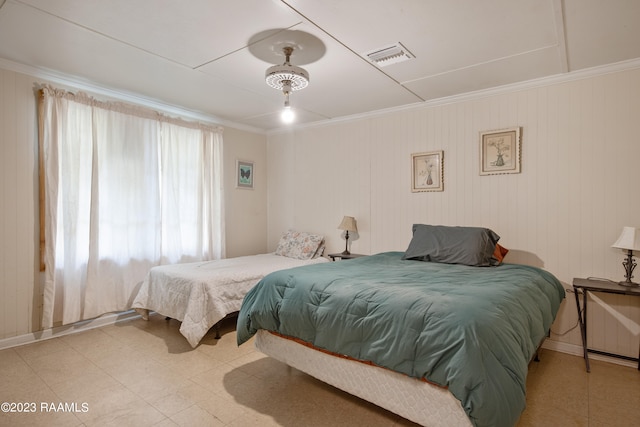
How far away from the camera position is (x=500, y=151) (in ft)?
11.1

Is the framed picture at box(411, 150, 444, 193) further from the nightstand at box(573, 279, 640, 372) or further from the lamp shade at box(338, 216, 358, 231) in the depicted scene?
the nightstand at box(573, 279, 640, 372)

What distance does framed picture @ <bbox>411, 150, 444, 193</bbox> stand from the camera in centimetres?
375

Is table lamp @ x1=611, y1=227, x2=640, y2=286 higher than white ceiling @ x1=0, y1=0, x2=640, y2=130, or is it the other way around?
white ceiling @ x1=0, y1=0, x2=640, y2=130

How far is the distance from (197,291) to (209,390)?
98cm

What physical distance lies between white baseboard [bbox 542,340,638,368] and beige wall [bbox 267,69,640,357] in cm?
6

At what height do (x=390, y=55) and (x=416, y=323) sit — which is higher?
(x=390, y=55)

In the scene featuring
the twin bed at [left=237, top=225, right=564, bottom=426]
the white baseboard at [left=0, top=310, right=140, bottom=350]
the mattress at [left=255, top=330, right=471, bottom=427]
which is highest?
the twin bed at [left=237, top=225, right=564, bottom=426]

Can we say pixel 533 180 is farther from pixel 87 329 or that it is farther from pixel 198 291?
pixel 87 329

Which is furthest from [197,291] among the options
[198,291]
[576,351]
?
[576,351]

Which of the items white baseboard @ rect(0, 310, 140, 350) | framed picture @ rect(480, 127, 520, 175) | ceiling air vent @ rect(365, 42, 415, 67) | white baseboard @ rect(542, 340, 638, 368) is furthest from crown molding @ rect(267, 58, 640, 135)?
white baseboard @ rect(0, 310, 140, 350)

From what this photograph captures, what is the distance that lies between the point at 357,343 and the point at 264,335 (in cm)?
86

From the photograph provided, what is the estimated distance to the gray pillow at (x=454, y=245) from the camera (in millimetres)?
3020

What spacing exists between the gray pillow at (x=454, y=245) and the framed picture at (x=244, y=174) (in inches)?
104

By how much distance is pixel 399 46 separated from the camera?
2.55m
